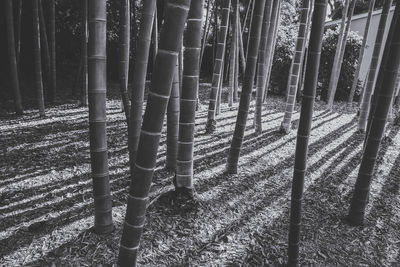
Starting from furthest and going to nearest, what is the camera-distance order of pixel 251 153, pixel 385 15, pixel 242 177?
1. pixel 251 153
2. pixel 385 15
3. pixel 242 177

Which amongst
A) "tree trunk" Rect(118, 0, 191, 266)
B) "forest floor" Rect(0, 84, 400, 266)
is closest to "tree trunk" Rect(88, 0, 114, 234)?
"forest floor" Rect(0, 84, 400, 266)

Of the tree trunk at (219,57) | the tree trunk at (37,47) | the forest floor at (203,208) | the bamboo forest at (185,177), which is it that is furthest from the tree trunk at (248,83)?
the tree trunk at (37,47)

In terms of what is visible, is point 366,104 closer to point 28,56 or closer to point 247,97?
point 247,97

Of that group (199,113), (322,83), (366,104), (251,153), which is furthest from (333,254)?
(322,83)

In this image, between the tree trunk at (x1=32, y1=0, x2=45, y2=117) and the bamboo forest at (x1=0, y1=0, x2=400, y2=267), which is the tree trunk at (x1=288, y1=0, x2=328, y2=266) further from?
the tree trunk at (x1=32, y1=0, x2=45, y2=117)

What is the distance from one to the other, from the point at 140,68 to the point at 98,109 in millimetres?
700

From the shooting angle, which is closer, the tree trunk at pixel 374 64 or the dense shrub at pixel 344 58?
the tree trunk at pixel 374 64

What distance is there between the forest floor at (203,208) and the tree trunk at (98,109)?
8.2 inches

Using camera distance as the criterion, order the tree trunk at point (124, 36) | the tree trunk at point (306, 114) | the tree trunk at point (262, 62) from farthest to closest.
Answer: the tree trunk at point (262, 62) < the tree trunk at point (124, 36) < the tree trunk at point (306, 114)

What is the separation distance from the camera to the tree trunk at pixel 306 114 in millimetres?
1655

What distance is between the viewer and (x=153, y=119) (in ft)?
4.37

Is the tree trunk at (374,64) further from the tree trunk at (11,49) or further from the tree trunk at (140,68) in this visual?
the tree trunk at (11,49)

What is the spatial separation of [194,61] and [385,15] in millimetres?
3256

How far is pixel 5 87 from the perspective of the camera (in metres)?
7.63
